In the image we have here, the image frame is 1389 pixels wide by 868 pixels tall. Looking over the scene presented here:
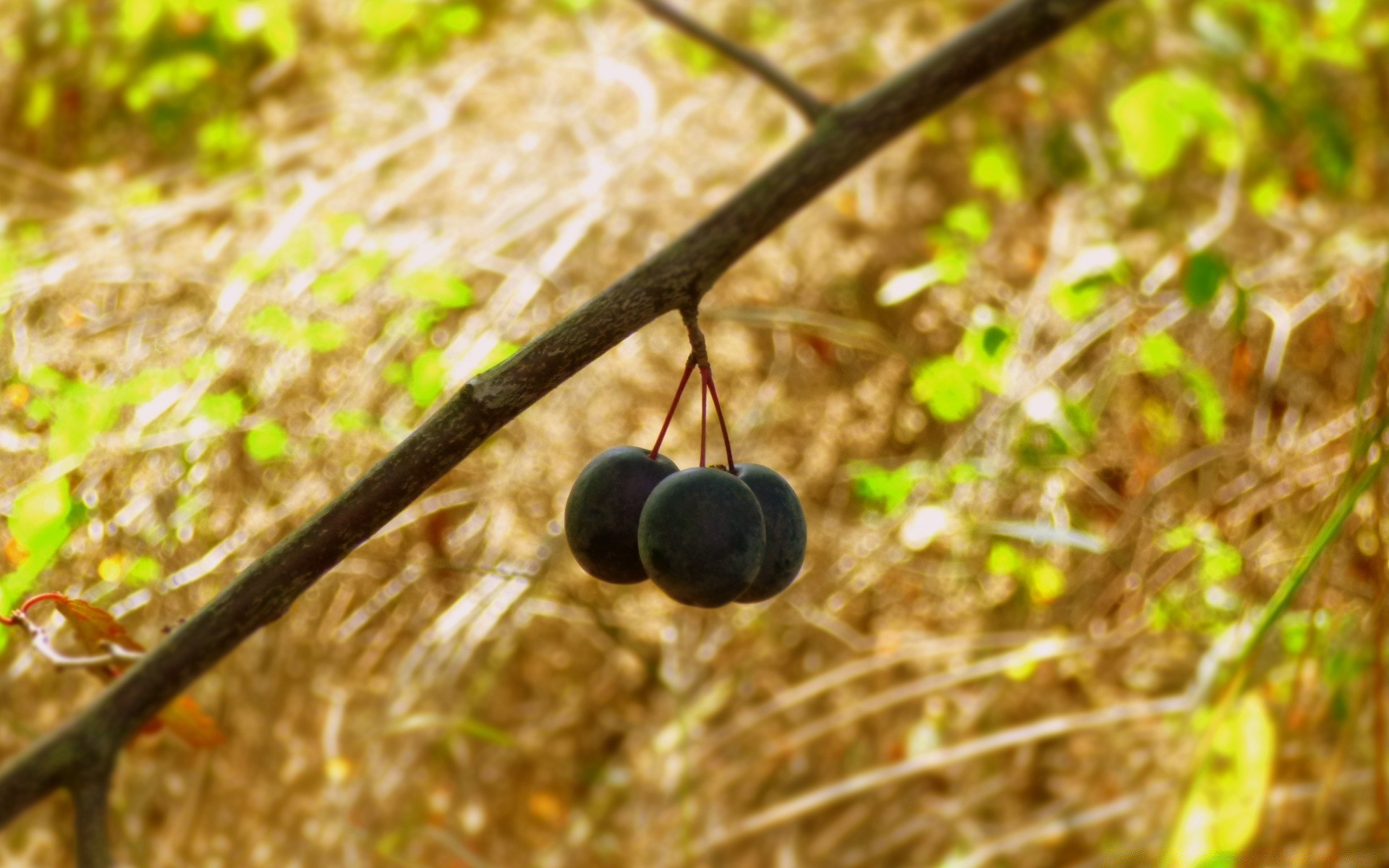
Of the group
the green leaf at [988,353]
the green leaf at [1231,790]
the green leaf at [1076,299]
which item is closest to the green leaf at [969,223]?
the green leaf at [1076,299]

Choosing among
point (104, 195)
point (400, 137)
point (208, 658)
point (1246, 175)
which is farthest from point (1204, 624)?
point (104, 195)

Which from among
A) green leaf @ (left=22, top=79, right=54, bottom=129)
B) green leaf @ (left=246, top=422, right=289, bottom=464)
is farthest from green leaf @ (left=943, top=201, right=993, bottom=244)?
green leaf @ (left=22, top=79, right=54, bottom=129)

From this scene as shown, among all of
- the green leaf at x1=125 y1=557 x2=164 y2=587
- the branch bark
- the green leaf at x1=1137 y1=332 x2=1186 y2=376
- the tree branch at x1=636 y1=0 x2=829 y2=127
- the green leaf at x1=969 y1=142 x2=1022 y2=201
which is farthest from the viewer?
the green leaf at x1=969 y1=142 x2=1022 y2=201

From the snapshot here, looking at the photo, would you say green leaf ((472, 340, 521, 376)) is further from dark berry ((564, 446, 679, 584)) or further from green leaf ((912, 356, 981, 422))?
dark berry ((564, 446, 679, 584))

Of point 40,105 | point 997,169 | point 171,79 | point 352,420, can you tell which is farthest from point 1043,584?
point 40,105

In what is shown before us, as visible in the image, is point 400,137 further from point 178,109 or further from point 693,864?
point 693,864

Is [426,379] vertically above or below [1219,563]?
above

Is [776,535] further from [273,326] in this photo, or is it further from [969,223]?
[969,223]
